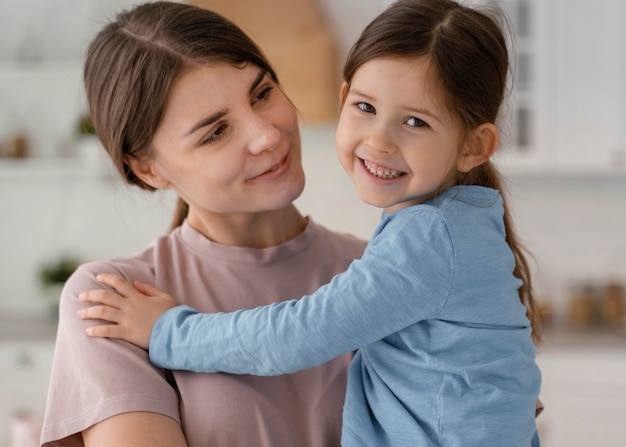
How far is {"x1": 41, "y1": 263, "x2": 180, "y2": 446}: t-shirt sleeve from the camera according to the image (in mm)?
1382

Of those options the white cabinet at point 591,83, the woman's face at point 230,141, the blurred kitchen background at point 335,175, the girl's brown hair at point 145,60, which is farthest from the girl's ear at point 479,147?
the white cabinet at point 591,83

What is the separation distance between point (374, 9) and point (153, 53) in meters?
3.23

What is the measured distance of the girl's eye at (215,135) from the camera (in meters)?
1.50

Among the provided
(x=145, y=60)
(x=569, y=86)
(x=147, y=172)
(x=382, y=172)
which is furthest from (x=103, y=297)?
(x=569, y=86)

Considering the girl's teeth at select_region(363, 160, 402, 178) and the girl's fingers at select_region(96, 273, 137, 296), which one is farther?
the girl's fingers at select_region(96, 273, 137, 296)

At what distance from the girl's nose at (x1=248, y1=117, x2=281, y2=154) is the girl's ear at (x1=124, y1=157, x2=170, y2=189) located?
0.23 metres

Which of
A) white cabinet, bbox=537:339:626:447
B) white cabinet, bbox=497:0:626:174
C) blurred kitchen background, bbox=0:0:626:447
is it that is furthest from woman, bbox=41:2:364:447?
white cabinet, bbox=497:0:626:174

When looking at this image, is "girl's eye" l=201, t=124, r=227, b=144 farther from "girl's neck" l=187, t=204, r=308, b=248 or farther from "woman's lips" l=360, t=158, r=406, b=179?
"woman's lips" l=360, t=158, r=406, b=179

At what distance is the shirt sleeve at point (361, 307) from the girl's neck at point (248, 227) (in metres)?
0.30

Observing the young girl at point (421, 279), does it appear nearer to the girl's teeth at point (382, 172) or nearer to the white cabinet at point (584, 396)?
the girl's teeth at point (382, 172)

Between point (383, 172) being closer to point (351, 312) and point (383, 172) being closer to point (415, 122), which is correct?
point (415, 122)

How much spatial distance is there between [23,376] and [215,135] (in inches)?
120

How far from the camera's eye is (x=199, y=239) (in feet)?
5.38

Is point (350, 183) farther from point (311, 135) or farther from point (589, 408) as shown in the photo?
point (589, 408)
